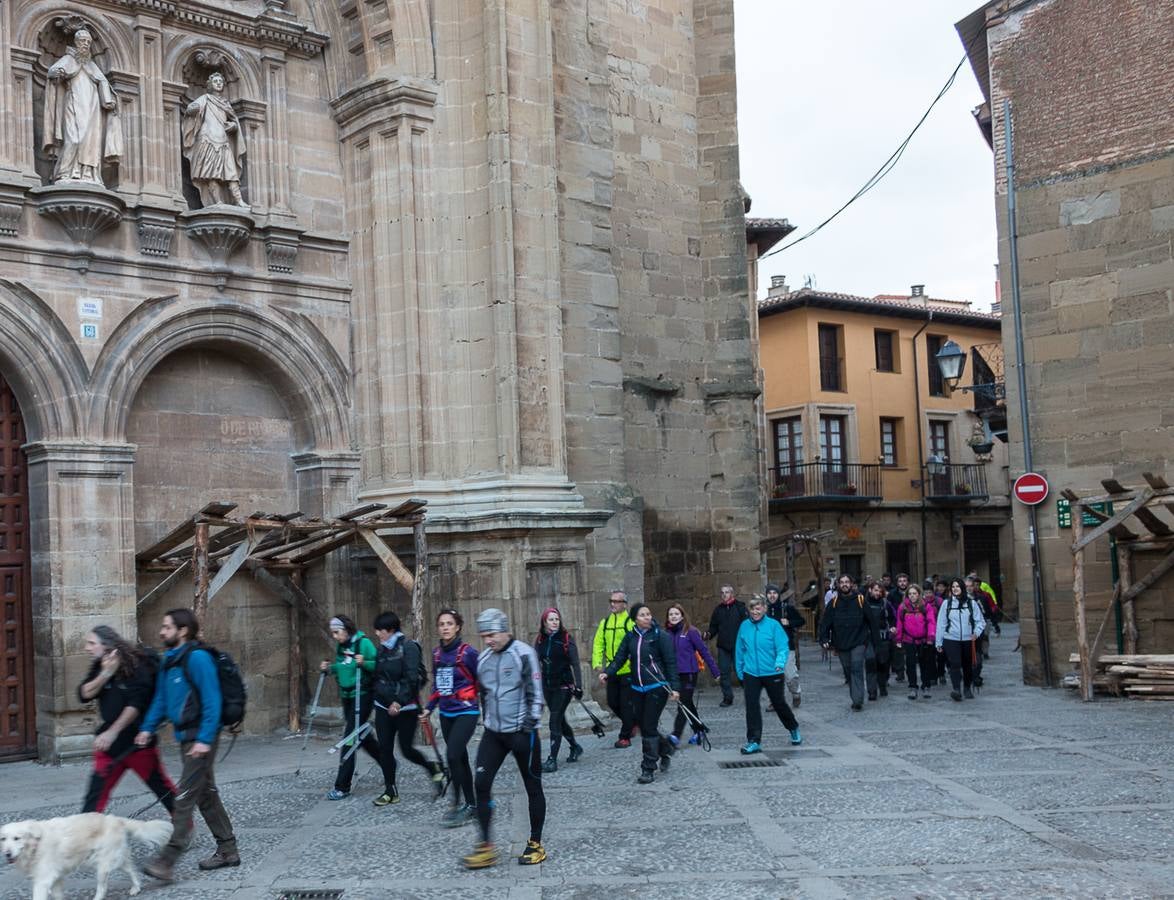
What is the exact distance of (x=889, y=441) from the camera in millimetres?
40469

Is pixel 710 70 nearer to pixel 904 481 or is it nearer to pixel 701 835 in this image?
pixel 701 835

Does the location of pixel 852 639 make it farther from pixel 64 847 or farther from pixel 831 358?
pixel 831 358

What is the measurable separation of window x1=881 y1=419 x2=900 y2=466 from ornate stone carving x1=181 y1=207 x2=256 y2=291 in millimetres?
29137

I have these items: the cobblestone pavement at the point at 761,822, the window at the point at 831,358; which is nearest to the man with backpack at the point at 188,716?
the cobblestone pavement at the point at 761,822

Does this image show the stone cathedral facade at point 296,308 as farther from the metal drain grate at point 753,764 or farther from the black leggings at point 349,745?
the black leggings at point 349,745

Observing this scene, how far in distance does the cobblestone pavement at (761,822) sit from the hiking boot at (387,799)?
4.2 inches

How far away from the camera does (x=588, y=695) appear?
13.9 meters

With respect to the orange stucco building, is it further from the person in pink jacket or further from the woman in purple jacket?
the woman in purple jacket

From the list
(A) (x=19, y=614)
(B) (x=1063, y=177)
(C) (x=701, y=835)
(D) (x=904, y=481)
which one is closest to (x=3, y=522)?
(A) (x=19, y=614)

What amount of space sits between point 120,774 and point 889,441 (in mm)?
35007

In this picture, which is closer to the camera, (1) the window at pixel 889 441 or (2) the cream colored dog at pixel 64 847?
(2) the cream colored dog at pixel 64 847

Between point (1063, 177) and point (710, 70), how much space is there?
5397mm

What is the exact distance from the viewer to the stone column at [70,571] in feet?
40.1

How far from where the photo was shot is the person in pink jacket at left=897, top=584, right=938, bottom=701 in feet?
55.4
